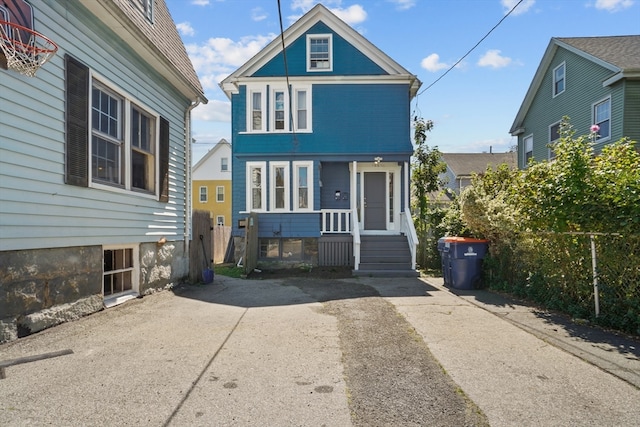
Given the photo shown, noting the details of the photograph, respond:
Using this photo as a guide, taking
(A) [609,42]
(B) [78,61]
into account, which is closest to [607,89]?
(A) [609,42]

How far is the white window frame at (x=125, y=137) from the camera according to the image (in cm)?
621

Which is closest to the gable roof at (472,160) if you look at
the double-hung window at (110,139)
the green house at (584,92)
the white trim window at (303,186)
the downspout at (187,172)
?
the green house at (584,92)

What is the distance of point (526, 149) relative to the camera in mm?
20500

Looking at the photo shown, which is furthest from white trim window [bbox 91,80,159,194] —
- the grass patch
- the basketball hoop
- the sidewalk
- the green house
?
the green house

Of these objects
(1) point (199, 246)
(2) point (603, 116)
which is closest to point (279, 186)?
(1) point (199, 246)

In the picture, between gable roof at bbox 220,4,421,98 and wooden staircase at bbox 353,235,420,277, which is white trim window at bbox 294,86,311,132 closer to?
gable roof at bbox 220,4,421,98

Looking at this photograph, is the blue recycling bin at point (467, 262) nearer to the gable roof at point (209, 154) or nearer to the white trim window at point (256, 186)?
the white trim window at point (256, 186)

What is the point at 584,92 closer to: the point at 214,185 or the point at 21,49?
the point at 21,49

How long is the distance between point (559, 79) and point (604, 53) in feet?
8.05

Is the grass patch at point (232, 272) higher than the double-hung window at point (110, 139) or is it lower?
lower

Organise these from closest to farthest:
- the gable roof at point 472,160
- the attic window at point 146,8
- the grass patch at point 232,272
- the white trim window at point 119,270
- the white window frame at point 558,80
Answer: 1. the white trim window at point 119,270
2. the attic window at point 146,8
3. the grass patch at point 232,272
4. the white window frame at point 558,80
5. the gable roof at point 472,160

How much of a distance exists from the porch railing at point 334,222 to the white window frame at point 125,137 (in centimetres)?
623

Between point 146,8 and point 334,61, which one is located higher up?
point 334,61

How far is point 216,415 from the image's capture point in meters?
2.98
